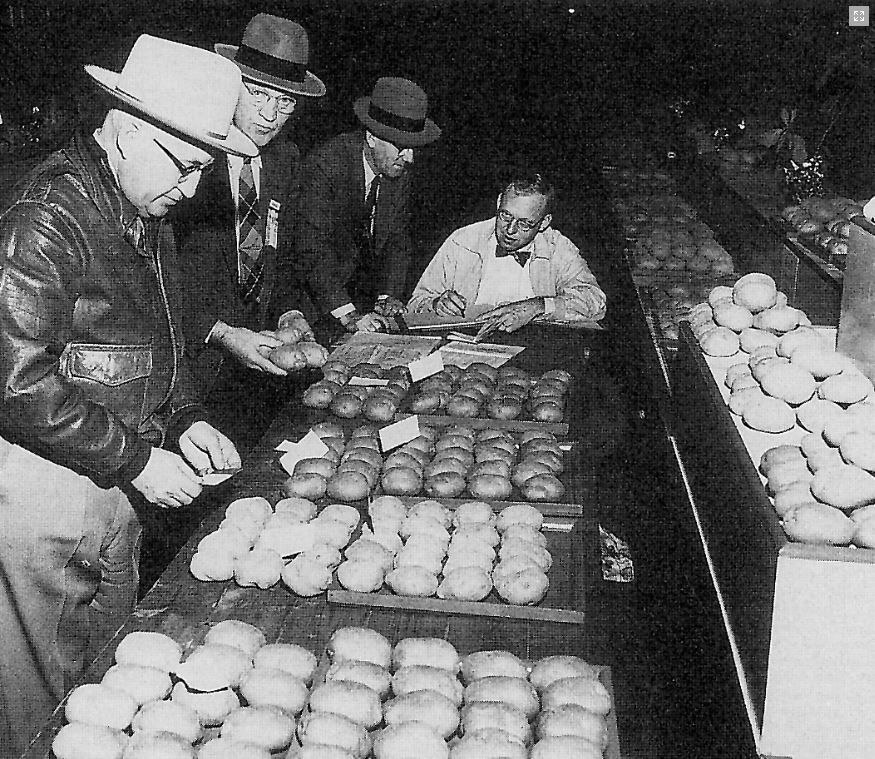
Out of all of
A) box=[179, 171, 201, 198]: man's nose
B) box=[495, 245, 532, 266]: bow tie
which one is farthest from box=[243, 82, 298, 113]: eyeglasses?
box=[179, 171, 201, 198]: man's nose

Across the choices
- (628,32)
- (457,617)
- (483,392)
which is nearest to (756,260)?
(483,392)

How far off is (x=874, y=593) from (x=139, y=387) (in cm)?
212

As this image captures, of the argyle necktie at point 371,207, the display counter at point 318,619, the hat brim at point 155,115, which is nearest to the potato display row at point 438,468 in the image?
the display counter at point 318,619

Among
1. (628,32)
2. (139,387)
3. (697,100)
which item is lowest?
(697,100)

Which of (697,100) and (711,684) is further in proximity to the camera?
(697,100)

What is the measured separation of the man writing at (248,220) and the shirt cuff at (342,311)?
39 cm

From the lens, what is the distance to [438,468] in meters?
2.90

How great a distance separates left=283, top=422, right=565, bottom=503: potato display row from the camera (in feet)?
9.10

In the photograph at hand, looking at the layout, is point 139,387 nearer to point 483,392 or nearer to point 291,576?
point 291,576

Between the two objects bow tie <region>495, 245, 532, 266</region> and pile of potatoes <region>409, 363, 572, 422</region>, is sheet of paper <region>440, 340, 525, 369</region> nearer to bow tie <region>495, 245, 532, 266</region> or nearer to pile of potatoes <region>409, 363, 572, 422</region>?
pile of potatoes <region>409, 363, 572, 422</region>

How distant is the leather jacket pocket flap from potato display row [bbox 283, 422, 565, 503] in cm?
59

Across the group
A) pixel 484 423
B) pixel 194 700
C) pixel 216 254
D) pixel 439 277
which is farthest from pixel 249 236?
pixel 194 700

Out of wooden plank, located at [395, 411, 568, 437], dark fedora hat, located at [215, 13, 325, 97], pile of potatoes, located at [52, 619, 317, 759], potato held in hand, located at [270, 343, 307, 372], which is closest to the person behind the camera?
pile of potatoes, located at [52, 619, 317, 759]

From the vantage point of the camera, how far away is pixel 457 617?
2.25m
